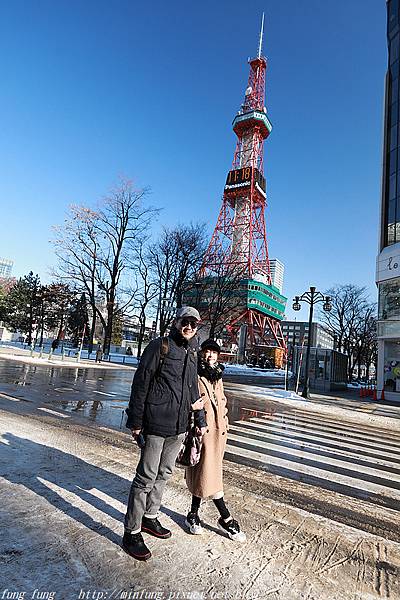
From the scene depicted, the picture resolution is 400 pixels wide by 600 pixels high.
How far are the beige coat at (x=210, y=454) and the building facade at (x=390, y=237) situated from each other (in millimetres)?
21497

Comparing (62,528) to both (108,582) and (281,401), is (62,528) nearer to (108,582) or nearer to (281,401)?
(108,582)

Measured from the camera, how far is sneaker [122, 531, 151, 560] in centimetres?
254

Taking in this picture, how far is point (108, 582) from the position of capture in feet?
7.44

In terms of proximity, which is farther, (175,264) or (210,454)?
(175,264)

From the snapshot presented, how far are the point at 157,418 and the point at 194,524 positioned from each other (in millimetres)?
1099

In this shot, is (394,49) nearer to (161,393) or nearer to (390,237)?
(390,237)

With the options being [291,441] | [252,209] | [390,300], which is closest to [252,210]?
[252,209]

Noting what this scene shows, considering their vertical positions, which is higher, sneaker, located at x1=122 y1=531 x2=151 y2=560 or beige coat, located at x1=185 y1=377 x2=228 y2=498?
beige coat, located at x1=185 y1=377 x2=228 y2=498

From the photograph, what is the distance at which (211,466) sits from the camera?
122 inches

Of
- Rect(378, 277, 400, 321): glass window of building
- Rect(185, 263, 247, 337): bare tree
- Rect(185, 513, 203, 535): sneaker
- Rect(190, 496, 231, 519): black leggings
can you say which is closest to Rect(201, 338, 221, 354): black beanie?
Rect(190, 496, 231, 519): black leggings

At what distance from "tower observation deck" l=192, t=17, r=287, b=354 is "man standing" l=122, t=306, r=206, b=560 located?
180 feet

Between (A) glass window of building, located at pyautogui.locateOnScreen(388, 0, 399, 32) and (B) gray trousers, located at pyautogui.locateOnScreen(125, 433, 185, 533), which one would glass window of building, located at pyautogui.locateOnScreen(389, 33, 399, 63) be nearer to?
(A) glass window of building, located at pyautogui.locateOnScreen(388, 0, 399, 32)

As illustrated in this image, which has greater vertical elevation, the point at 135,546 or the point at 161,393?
the point at 161,393

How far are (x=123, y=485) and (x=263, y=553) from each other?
68.5 inches
